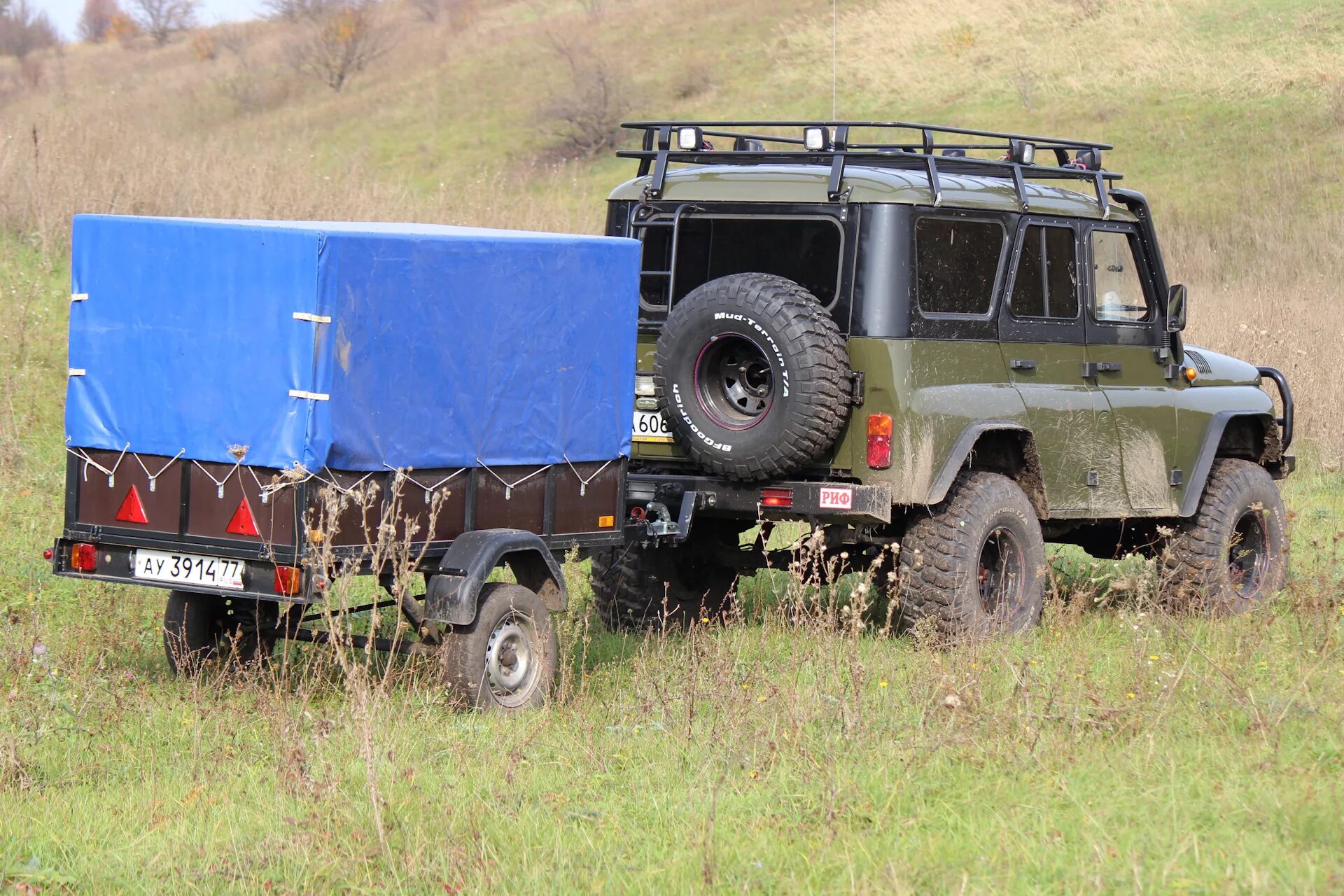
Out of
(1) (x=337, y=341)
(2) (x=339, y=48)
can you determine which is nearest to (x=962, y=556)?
(1) (x=337, y=341)

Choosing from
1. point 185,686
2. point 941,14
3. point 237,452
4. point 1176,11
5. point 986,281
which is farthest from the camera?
point 941,14

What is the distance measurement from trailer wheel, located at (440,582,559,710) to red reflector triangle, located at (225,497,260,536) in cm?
86

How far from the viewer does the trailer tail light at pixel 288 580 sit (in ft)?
19.0

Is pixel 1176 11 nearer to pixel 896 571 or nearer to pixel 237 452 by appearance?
pixel 896 571

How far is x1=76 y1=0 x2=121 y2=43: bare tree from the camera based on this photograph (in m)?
88.4

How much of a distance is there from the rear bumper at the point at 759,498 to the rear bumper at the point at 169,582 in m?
2.11

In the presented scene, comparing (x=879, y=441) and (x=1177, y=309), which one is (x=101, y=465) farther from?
(x=1177, y=309)

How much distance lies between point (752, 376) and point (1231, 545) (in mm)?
3247

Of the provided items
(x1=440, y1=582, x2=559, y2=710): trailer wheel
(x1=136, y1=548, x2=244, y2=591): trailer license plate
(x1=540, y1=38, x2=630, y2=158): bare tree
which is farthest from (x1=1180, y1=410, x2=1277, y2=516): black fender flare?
(x1=540, y1=38, x2=630, y2=158): bare tree

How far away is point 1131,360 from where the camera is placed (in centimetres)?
863

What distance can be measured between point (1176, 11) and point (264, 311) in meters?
40.2

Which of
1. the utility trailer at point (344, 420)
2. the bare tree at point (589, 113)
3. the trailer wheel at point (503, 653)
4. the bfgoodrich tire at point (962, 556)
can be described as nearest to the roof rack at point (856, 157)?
the utility trailer at point (344, 420)

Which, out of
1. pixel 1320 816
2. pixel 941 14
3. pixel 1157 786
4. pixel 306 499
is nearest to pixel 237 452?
pixel 306 499

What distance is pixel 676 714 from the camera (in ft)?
19.8
